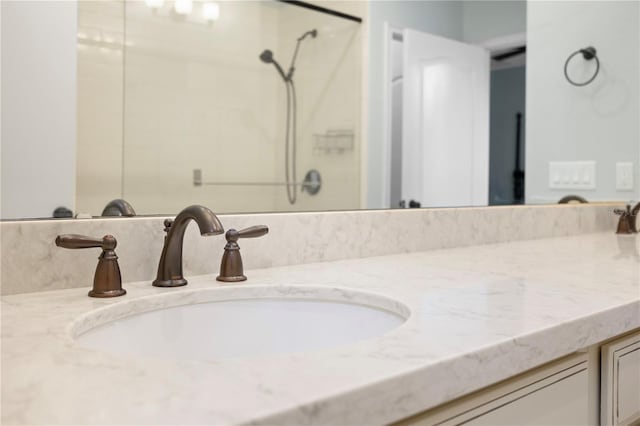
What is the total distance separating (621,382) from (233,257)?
26.7 inches

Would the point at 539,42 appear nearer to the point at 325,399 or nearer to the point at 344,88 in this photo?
the point at 344,88

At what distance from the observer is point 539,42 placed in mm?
1856

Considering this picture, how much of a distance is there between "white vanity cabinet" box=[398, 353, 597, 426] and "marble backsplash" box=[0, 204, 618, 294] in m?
0.60

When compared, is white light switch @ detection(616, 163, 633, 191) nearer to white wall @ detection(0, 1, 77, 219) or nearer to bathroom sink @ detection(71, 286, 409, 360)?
bathroom sink @ detection(71, 286, 409, 360)

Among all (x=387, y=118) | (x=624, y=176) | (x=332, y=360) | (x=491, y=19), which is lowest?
(x=332, y=360)

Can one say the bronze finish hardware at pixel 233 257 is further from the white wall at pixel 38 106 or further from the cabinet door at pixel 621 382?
the cabinet door at pixel 621 382

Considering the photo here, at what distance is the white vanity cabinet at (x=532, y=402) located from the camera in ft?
2.00

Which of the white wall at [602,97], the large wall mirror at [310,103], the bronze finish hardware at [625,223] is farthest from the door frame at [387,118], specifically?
the bronze finish hardware at [625,223]

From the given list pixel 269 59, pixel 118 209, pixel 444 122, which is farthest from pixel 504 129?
pixel 118 209

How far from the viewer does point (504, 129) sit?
1.74 meters

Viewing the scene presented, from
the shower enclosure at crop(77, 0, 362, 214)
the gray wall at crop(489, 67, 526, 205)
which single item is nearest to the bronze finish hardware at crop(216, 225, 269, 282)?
the shower enclosure at crop(77, 0, 362, 214)

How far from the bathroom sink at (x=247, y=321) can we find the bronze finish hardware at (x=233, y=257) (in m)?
0.05

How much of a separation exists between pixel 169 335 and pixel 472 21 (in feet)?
4.05

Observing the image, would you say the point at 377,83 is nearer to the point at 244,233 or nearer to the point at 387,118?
the point at 387,118
